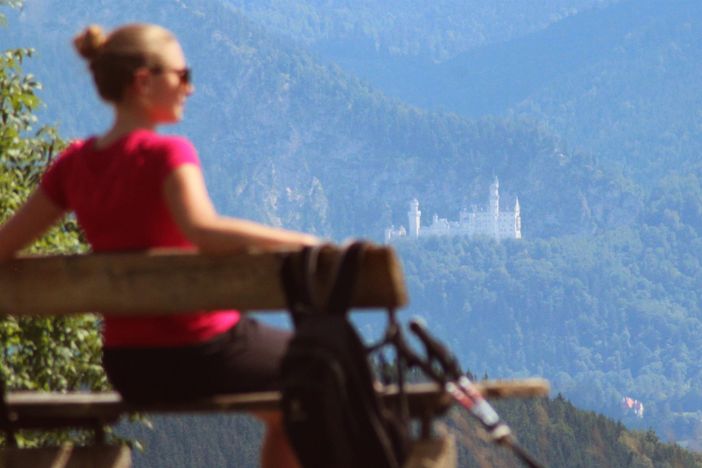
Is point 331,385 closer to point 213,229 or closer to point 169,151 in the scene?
point 213,229

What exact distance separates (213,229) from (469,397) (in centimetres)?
73

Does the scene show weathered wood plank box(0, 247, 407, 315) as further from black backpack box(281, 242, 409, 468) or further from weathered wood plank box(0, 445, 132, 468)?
weathered wood plank box(0, 445, 132, 468)

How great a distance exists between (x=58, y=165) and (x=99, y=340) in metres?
12.6

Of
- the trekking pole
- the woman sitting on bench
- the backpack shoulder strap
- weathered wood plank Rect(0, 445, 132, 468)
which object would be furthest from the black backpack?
weathered wood plank Rect(0, 445, 132, 468)

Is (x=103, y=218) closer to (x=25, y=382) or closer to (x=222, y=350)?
(x=222, y=350)

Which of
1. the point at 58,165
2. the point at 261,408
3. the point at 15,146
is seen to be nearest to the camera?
the point at 261,408

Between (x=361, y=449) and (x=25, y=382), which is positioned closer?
(x=361, y=449)

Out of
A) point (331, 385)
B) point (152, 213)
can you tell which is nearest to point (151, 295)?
point (152, 213)

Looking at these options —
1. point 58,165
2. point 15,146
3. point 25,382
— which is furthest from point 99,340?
point 58,165

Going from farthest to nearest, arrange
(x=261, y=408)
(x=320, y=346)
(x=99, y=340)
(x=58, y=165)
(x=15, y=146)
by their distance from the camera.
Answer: (x=99, y=340) → (x=15, y=146) → (x=58, y=165) → (x=261, y=408) → (x=320, y=346)

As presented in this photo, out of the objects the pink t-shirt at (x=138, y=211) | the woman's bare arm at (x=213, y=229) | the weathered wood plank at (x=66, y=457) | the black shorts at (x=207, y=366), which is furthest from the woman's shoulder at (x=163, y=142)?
the weathered wood plank at (x=66, y=457)

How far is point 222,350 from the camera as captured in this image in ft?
15.6

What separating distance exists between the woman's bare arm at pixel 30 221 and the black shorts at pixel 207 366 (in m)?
0.54

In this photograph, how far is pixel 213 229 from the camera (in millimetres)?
4461
